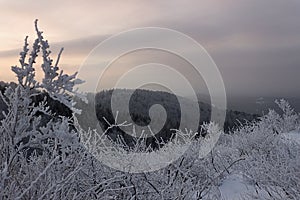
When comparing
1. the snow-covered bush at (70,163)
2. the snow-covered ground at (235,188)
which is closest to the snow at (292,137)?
the snow-covered bush at (70,163)

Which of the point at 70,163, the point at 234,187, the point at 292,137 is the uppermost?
the point at 70,163

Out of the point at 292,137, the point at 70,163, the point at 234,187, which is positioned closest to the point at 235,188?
the point at 234,187

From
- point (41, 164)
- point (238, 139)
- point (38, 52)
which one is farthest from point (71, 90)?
point (238, 139)

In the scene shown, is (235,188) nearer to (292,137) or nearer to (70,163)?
(292,137)

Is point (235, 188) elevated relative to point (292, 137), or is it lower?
lower

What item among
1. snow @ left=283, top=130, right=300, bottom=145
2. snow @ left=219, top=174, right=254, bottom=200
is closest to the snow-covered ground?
snow @ left=219, top=174, right=254, bottom=200

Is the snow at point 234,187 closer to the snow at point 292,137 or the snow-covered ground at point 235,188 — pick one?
the snow-covered ground at point 235,188

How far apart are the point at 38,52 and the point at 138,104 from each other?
39.9 meters

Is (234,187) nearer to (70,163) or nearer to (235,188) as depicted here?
(235,188)

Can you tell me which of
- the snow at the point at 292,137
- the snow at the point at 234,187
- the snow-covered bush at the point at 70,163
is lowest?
the snow at the point at 234,187

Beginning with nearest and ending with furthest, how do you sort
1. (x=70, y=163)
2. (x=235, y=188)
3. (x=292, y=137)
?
(x=70, y=163) < (x=235, y=188) < (x=292, y=137)

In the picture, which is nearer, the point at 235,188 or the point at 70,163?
the point at 70,163

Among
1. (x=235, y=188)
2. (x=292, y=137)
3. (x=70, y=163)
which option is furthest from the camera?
(x=292, y=137)

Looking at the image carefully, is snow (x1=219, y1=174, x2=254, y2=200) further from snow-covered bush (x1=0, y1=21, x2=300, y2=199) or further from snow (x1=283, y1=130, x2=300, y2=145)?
snow (x1=283, y1=130, x2=300, y2=145)
